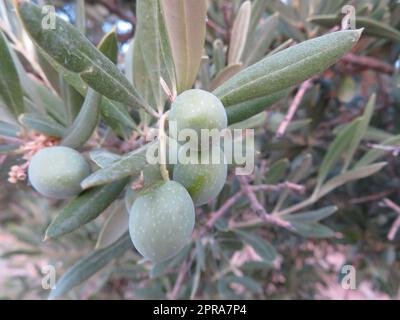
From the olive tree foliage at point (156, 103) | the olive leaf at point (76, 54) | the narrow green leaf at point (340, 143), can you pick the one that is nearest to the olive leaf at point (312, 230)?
the olive tree foliage at point (156, 103)

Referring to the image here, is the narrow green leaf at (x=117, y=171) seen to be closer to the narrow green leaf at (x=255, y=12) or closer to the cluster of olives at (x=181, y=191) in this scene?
the cluster of olives at (x=181, y=191)

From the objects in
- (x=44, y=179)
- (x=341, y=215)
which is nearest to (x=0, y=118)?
(x=44, y=179)

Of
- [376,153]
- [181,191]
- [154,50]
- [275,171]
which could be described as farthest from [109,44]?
[376,153]

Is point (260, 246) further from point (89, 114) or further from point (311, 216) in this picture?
point (89, 114)

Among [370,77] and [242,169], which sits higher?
[370,77]

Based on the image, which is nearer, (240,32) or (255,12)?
(240,32)

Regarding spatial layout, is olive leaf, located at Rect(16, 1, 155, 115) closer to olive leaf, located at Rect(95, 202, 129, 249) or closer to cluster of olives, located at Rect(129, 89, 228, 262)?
cluster of olives, located at Rect(129, 89, 228, 262)

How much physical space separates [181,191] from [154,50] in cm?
26

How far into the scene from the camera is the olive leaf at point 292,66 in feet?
1.80

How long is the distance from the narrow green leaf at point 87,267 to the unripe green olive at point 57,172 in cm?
37

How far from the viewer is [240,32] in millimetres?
941

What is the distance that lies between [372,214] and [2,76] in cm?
150

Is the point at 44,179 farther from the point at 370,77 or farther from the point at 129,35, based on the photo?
the point at 370,77
